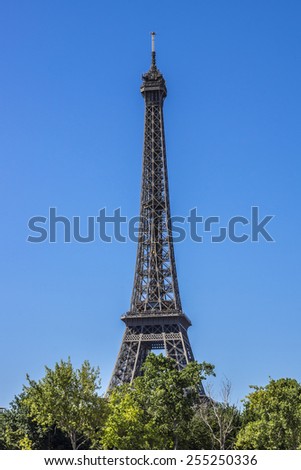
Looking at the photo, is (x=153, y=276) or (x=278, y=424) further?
(x=153, y=276)

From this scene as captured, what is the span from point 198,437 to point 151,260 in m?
48.9

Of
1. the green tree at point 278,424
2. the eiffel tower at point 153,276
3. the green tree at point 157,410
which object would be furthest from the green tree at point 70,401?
the eiffel tower at point 153,276

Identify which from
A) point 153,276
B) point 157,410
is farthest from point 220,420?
point 153,276

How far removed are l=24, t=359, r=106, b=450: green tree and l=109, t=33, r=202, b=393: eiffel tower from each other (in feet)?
130

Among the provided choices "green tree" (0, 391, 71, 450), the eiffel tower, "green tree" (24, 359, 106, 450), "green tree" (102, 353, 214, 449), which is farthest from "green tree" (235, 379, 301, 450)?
the eiffel tower

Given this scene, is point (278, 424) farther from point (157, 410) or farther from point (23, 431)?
point (23, 431)

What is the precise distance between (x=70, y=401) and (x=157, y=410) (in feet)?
24.8

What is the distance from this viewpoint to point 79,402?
55.5 metres

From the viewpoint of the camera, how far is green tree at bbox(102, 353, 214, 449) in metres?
52.0

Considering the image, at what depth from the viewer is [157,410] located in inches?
2087

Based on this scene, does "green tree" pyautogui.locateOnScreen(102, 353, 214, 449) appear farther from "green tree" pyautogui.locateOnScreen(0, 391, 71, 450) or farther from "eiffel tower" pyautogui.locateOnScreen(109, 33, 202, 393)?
"eiffel tower" pyautogui.locateOnScreen(109, 33, 202, 393)

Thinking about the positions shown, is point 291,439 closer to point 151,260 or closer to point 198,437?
point 198,437

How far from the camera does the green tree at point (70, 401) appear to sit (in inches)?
2157
